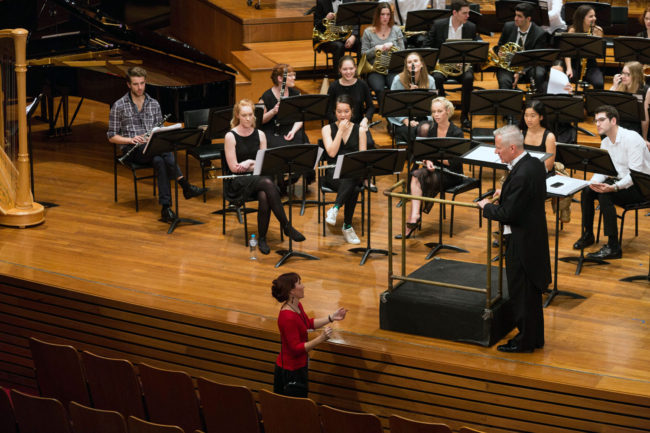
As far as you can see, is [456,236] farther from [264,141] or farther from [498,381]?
[498,381]

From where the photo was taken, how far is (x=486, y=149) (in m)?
5.28

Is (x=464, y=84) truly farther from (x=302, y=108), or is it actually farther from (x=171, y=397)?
(x=171, y=397)

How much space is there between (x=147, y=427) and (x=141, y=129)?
321cm

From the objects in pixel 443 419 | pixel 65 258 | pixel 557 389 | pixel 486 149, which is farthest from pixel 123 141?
pixel 557 389

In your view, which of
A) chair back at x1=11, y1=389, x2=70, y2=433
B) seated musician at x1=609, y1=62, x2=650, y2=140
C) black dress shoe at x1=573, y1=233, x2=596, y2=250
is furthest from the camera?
seated musician at x1=609, y1=62, x2=650, y2=140

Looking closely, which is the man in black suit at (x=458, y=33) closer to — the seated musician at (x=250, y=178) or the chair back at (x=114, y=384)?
the seated musician at (x=250, y=178)

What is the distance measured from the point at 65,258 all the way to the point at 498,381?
2946 mm

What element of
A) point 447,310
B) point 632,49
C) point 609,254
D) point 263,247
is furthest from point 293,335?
point 632,49

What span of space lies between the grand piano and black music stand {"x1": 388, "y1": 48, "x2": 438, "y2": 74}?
4.33ft

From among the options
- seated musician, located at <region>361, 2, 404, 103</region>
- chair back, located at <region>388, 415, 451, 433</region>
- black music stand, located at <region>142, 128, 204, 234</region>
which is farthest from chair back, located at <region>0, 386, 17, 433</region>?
seated musician, located at <region>361, 2, 404, 103</region>

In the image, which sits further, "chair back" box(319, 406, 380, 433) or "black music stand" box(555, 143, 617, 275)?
"black music stand" box(555, 143, 617, 275)

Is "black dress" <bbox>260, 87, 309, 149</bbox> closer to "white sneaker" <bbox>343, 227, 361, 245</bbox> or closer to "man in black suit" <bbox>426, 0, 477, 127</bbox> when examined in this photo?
"white sneaker" <bbox>343, 227, 361, 245</bbox>

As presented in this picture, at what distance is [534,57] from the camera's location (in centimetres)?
741

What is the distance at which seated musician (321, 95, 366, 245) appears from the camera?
6.12 m
